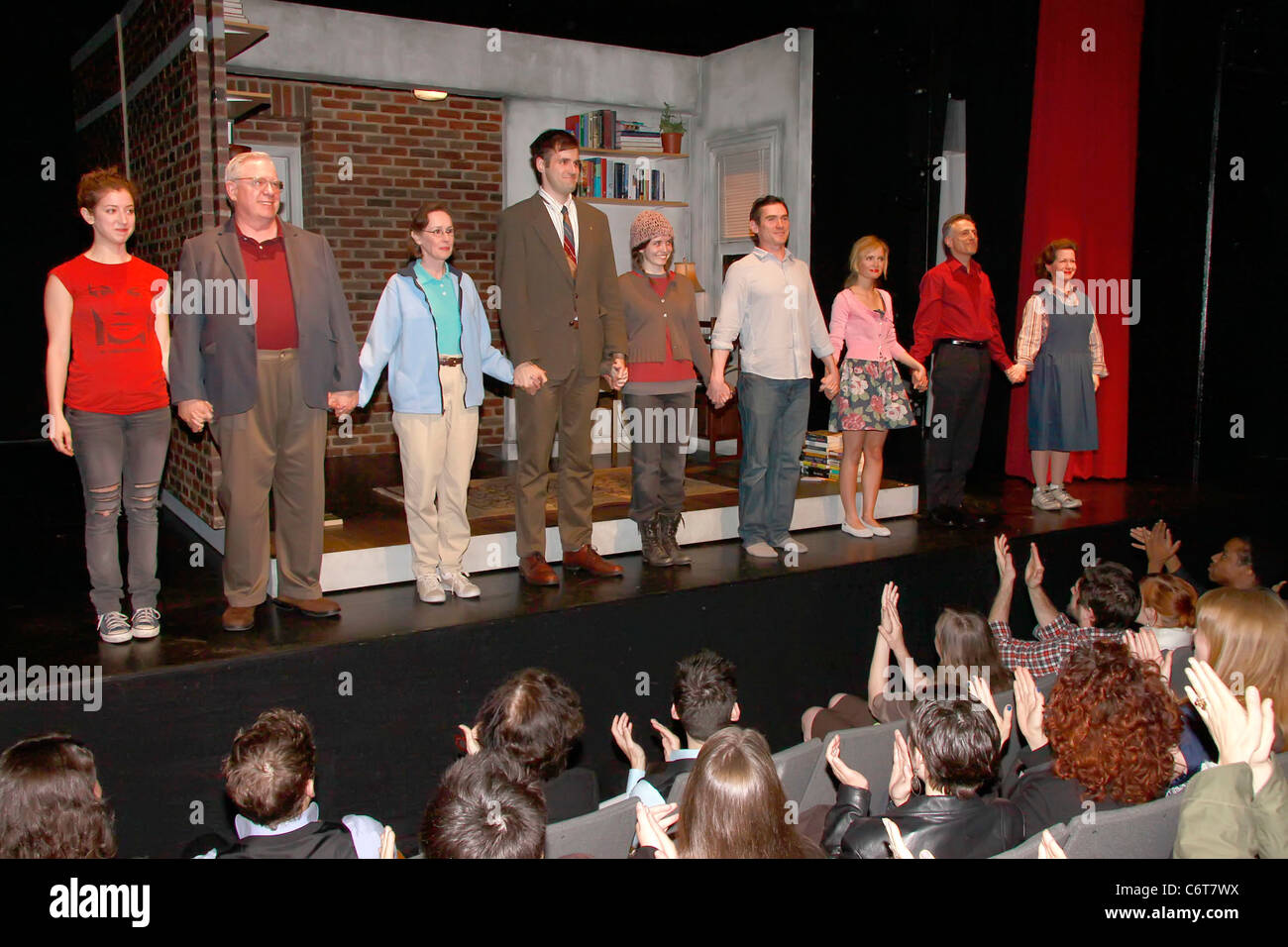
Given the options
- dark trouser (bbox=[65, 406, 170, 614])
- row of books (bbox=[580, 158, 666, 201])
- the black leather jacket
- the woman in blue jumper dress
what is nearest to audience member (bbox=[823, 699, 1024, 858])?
the black leather jacket

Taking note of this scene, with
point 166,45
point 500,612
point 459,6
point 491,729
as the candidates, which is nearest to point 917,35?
point 459,6

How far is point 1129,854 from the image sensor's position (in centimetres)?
206

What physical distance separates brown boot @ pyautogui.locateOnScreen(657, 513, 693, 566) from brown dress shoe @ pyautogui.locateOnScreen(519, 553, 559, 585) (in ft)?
1.74

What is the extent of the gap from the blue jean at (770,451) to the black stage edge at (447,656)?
0.61 ft

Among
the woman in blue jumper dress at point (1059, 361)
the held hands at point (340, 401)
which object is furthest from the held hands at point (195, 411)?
the woman in blue jumper dress at point (1059, 361)

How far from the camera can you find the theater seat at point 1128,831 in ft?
6.48

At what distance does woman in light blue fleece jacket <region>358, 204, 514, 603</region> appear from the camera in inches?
147

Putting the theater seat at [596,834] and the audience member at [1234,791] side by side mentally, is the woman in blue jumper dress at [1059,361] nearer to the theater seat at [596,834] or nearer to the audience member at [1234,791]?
the audience member at [1234,791]

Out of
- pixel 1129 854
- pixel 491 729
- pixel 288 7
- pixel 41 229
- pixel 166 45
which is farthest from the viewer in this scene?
pixel 41 229

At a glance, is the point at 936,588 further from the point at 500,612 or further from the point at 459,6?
the point at 459,6

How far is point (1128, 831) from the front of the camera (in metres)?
2.04

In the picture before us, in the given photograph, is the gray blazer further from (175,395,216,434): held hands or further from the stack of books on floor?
the stack of books on floor

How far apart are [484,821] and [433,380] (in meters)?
2.17

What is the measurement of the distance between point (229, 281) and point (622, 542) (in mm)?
1956
